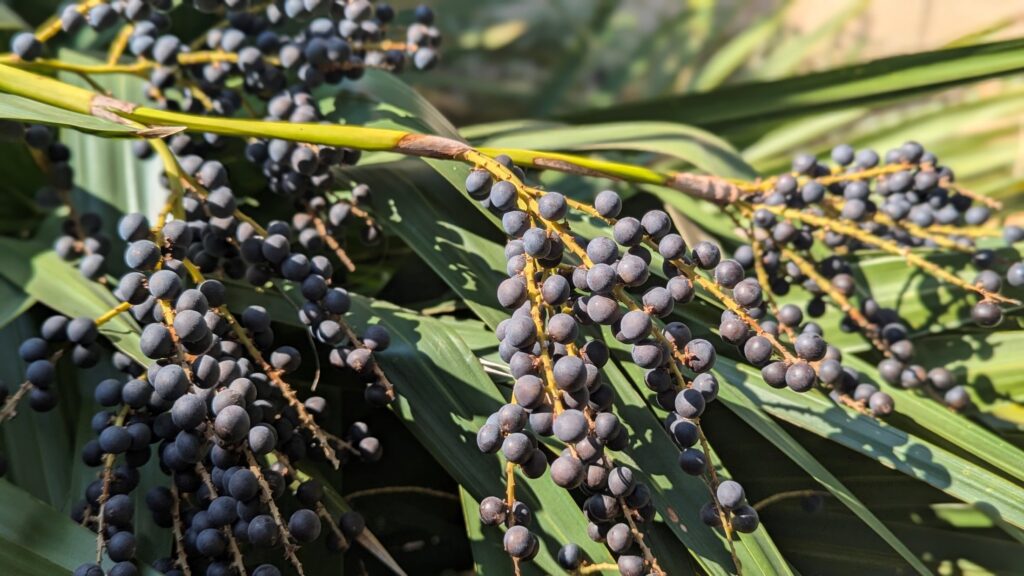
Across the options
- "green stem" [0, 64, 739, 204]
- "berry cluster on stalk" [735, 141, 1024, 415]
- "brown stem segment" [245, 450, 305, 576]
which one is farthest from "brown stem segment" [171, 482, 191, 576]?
"berry cluster on stalk" [735, 141, 1024, 415]

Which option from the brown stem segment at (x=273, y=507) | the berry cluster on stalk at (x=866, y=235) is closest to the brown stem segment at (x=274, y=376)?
the brown stem segment at (x=273, y=507)

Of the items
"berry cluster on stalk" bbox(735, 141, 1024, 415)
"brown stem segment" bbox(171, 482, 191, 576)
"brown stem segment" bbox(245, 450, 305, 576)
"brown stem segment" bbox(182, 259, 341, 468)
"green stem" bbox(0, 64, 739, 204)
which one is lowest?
"brown stem segment" bbox(171, 482, 191, 576)

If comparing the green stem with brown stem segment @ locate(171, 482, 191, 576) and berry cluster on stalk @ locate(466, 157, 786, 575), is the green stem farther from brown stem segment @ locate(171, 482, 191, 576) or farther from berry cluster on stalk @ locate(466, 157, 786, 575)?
brown stem segment @ locate(171, 482, 191, 576)

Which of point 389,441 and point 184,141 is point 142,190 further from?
point 389,441

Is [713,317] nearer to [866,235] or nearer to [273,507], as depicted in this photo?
[866,235]

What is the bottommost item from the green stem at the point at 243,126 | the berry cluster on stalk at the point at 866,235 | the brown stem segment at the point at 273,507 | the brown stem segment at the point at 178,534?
the brown stem segment at the point at 178,534

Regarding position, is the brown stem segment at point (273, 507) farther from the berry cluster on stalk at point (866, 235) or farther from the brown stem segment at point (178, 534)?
the berry cluster on stalk at point (866, 235)

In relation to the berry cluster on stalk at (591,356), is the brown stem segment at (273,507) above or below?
below

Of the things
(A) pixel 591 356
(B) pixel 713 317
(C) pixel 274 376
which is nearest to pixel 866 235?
(B) pixel 713 317

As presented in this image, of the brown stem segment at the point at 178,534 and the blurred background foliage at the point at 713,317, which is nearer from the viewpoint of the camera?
the brown stem segment at the point at 178,534

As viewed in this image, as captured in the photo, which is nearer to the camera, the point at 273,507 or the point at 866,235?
the point at 273,507

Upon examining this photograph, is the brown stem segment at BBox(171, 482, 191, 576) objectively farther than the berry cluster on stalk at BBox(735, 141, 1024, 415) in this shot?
No
